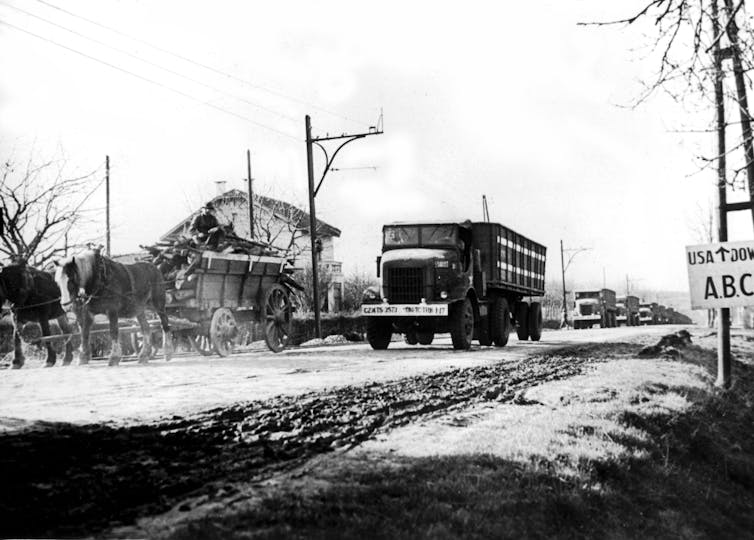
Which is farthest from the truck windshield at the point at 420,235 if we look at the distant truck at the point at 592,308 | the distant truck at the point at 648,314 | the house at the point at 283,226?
the distant truck at the point at 648,314

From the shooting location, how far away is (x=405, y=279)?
15.4 metres

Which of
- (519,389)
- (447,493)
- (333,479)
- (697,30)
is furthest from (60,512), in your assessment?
(697,30)

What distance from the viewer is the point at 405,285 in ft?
50.5

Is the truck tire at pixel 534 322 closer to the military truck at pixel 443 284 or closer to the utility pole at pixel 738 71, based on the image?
the military truck at pixel 443 284

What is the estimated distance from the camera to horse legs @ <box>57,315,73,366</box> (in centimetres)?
1141

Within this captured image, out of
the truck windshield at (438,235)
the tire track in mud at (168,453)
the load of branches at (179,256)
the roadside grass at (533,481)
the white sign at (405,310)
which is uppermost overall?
the truck windshield at (438,235)

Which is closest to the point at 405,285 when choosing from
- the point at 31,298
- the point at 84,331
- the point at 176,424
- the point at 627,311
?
the point at 84,331

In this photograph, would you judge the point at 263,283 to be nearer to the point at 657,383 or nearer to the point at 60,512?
the point at 657,383

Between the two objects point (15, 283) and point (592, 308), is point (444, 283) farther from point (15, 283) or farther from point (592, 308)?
point (592, 308)

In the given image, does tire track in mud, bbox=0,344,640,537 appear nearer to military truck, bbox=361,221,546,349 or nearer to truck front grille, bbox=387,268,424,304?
military truck, bbox=361,221,546,349

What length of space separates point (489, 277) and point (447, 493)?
1310 centimetres

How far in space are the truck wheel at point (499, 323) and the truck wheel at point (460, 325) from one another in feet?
6.08

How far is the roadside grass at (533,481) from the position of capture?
3371 millimetres

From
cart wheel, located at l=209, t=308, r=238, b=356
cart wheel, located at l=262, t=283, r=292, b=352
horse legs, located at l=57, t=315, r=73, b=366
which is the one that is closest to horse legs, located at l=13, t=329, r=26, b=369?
horse legs, located at l=57, t=315, r=73, b=366
